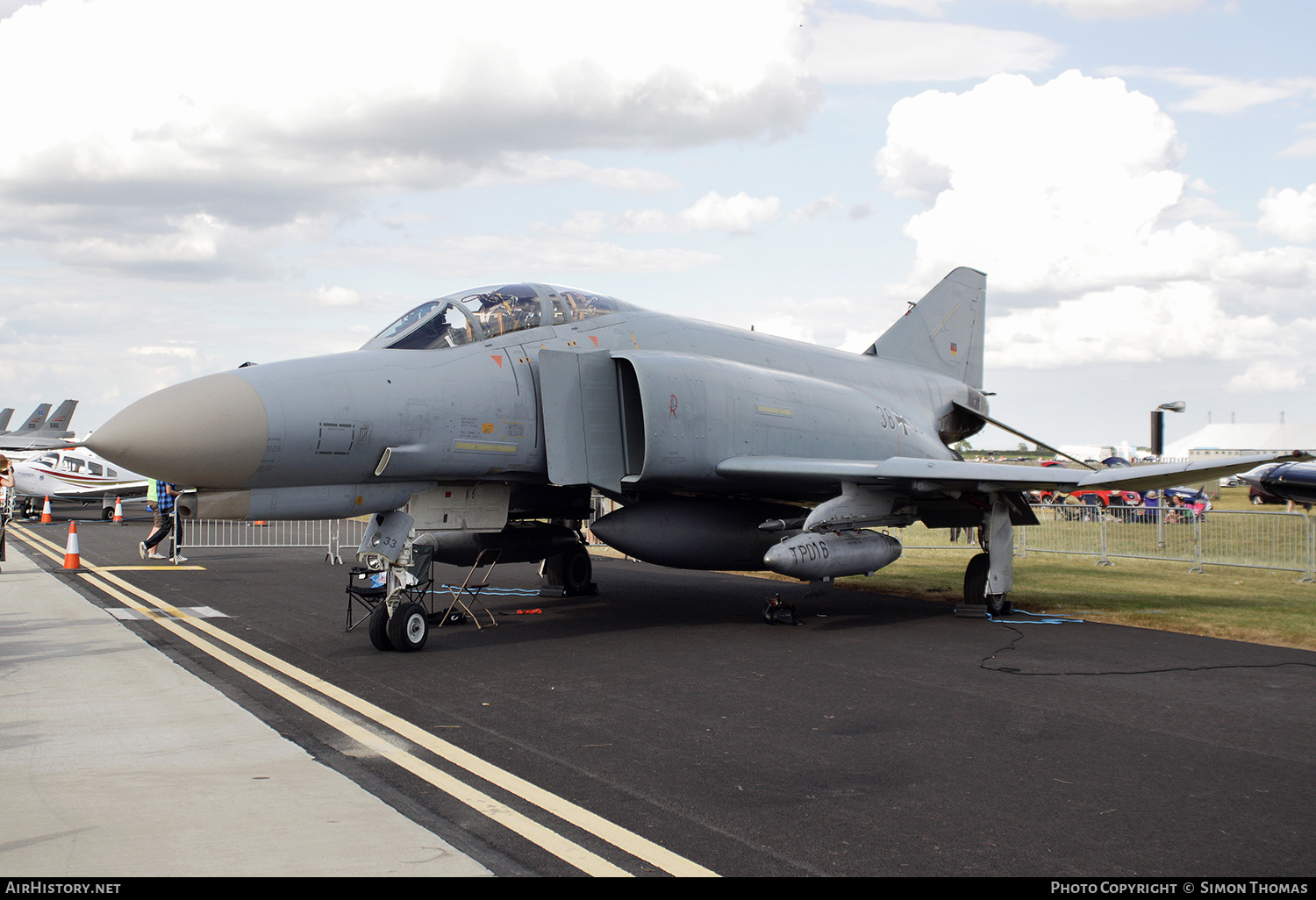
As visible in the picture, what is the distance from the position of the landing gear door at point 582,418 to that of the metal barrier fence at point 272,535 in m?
10.5

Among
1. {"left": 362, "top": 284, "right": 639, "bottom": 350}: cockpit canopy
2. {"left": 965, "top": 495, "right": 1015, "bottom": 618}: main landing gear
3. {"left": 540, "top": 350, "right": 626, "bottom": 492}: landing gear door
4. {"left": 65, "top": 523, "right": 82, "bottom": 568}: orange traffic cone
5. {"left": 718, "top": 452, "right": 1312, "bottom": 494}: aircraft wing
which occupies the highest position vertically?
{"left": 362, "top": 284, "right": 639, "bottom": 350}: cockpit canopy

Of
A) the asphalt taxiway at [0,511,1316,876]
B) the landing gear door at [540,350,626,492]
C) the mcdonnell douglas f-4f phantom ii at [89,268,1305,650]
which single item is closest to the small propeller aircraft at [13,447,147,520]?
the asphalt taxiway at [0,511,1316,876]

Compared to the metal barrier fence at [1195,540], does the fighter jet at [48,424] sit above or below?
above

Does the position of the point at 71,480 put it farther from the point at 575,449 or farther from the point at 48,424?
the point at 575,449

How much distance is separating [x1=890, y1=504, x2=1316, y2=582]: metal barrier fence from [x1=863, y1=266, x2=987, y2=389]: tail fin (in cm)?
299

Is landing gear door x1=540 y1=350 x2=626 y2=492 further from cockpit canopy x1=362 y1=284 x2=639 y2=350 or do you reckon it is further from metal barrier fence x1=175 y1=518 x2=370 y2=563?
metal barrier fence x1=175 y1=518 x2=370 y2=563

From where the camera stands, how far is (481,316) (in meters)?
9.00

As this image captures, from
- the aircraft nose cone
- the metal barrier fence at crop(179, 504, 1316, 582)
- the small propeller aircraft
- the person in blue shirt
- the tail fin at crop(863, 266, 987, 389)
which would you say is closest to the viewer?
the aircraft nose cone

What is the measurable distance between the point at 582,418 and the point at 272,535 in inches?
796

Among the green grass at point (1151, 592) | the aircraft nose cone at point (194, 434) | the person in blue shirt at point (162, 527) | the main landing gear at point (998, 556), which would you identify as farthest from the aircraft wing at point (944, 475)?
the person in blue shirt at point (162, 527)

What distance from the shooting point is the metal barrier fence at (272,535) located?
22.5 metres

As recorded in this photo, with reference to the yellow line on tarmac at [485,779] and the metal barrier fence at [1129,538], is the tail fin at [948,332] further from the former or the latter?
the yellow line on tarmac at [485,779]

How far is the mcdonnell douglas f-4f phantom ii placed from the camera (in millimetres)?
7246

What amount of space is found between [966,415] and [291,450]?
1134cm
